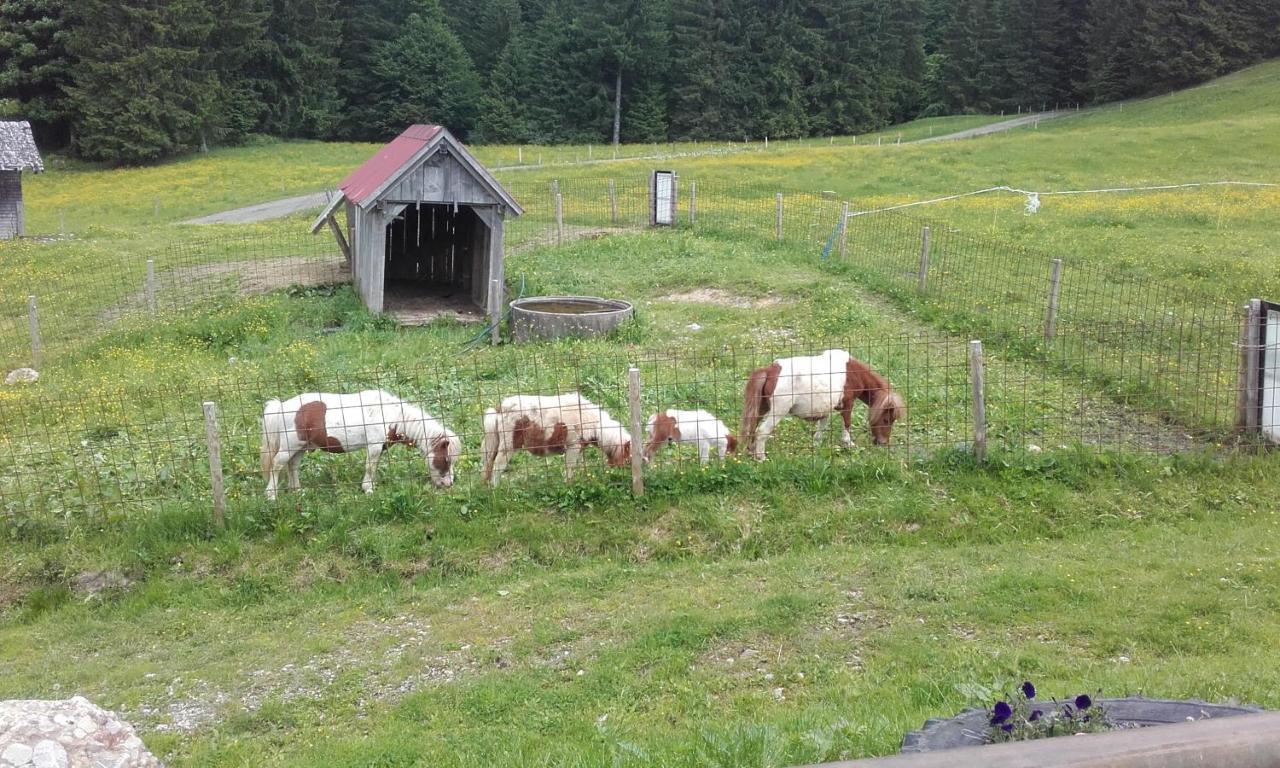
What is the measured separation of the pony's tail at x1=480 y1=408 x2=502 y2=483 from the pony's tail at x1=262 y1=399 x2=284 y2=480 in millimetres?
1892

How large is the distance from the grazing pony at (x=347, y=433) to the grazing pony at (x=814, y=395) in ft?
9.84

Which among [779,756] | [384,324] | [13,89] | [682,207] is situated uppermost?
[13,89]

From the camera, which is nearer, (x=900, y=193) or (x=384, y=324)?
(x=384, y=324)

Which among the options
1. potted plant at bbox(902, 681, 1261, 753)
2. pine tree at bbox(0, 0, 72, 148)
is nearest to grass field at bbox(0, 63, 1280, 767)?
potted plant at bbox(902, 681, 1261, 753)

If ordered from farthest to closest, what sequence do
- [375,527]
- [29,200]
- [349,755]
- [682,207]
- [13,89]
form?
[13,89] → [29,200] → [682,207] → [375,527] → [349,755]

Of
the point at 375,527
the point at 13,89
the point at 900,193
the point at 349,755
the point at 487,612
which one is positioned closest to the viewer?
the point at 349,755

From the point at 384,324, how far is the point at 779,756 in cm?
1449

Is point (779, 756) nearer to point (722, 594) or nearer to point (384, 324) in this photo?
point (722, 594)

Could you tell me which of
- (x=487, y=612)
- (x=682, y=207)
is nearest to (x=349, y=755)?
(x=487, y=612)

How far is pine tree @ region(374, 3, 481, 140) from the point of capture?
2657 inches

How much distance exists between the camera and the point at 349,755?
18.0 feet

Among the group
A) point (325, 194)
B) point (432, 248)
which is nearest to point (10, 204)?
point (325, 194)

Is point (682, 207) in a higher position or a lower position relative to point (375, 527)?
higher

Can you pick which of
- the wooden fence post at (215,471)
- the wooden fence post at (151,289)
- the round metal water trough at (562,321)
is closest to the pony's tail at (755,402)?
the wooden fence post at (215,471)
